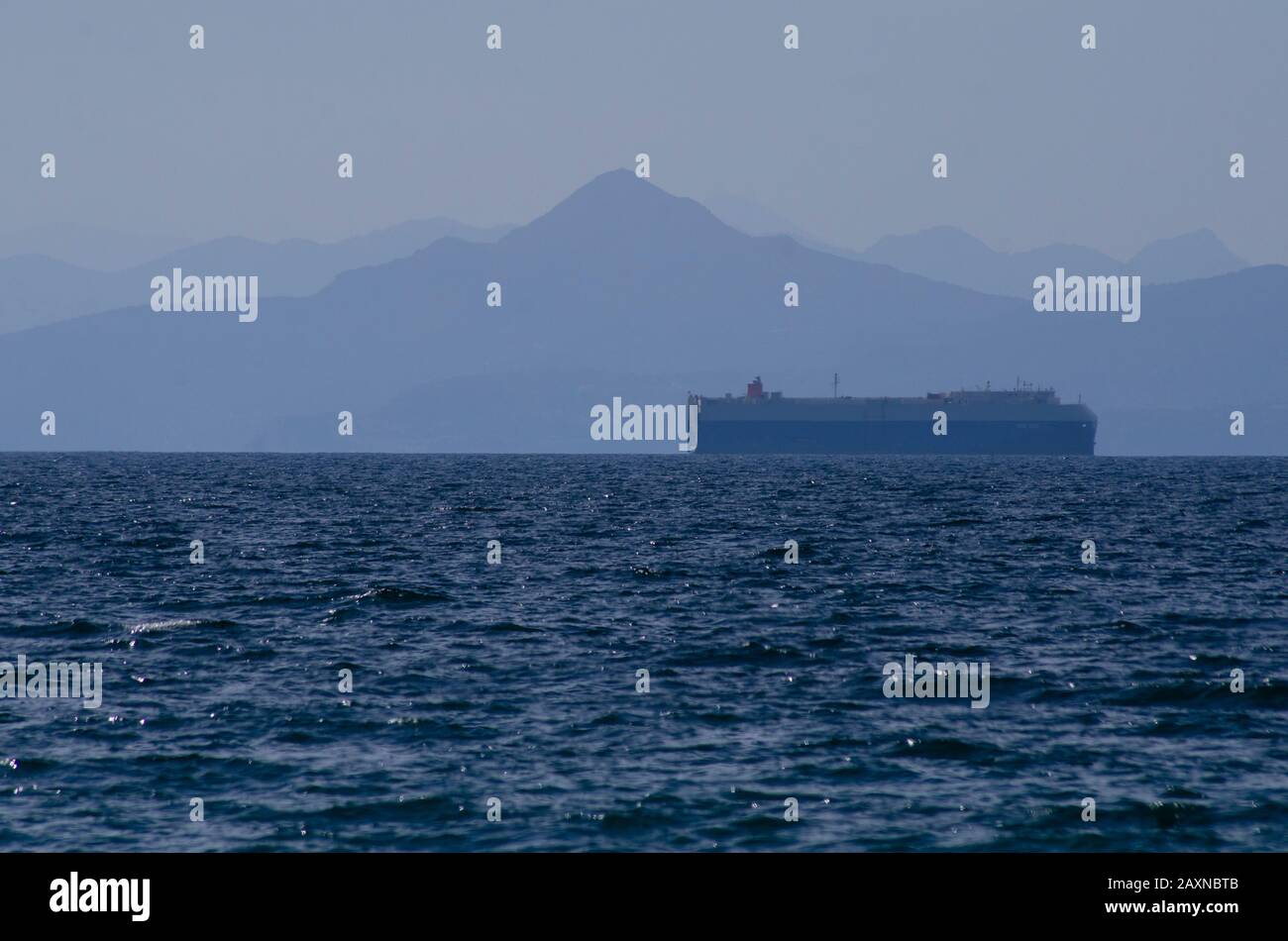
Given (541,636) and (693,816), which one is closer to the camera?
(693,816)

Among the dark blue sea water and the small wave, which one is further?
the small wave

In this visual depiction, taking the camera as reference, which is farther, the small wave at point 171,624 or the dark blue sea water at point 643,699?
the small wave at point 171,624

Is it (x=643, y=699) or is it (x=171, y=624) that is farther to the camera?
(x=171, y=624)

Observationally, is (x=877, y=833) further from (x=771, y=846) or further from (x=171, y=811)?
(x=171, y=811)

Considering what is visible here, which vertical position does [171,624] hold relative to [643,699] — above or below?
above
